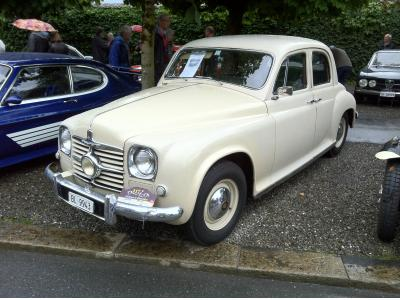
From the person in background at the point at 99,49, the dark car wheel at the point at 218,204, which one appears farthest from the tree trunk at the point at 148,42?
the person in background at the point at 99,49

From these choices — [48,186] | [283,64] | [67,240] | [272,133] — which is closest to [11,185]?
[48,186]

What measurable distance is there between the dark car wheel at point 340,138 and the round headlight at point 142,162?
3.66 metres

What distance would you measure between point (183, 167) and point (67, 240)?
1.37 m

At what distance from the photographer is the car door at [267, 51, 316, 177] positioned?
4.45 m

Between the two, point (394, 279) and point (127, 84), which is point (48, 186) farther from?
point (394, 279)

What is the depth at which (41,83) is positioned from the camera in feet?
18.3

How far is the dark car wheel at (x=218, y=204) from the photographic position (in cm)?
357

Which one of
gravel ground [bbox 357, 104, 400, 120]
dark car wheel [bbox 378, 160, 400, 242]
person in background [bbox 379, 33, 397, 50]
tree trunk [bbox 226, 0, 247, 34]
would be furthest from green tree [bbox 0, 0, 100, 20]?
person in background [bbox 379, 33, 397, 50]

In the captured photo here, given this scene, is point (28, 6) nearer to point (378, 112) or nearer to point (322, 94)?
point (322, 94)

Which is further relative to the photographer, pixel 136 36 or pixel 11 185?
pixel 136 36

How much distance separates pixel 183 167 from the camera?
10.8 ft

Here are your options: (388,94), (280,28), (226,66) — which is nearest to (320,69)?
(226,66)

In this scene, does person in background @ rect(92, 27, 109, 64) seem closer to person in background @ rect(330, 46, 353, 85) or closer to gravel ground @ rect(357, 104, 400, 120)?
person in background @ rect(330, 46, 353, 85)

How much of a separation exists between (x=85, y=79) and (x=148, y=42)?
3.35 ft
